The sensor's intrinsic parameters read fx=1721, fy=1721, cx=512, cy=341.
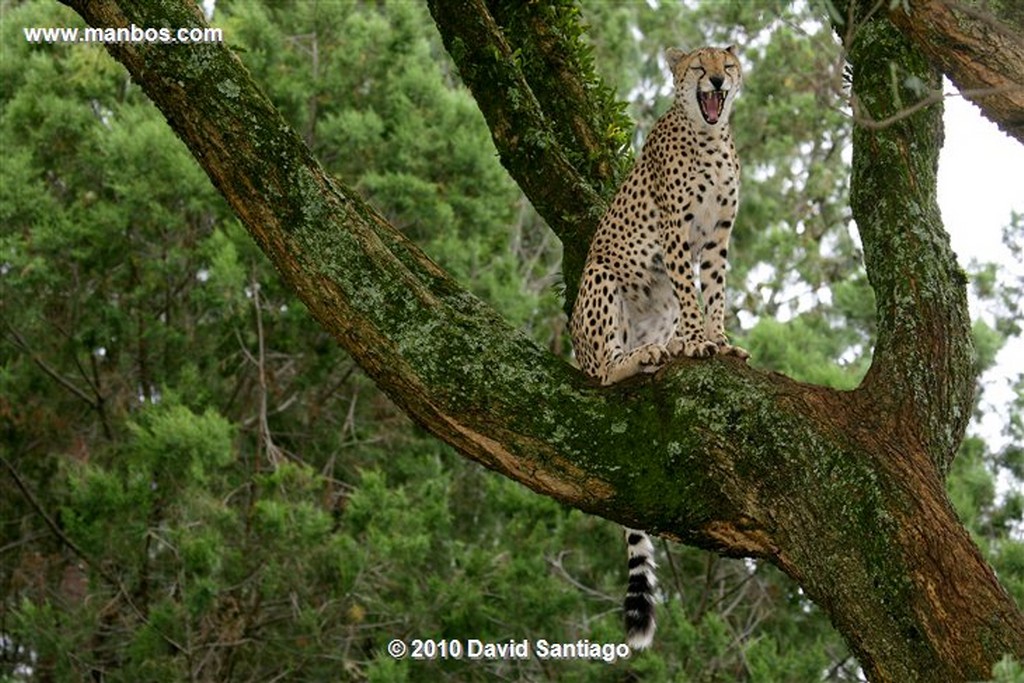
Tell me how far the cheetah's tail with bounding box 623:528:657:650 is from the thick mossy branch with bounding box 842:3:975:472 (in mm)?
1112

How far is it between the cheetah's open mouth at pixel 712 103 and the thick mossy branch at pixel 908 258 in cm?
69

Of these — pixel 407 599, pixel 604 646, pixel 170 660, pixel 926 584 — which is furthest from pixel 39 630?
pixel 926 584

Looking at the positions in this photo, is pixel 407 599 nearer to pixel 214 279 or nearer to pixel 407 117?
pixel 214 279

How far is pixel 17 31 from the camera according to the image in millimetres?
13094

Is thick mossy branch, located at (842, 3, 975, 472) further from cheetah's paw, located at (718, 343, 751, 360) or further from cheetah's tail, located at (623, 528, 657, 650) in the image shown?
cheetah's tail, located at (623, 528, 657, 650)

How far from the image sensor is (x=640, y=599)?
5930 millimetres

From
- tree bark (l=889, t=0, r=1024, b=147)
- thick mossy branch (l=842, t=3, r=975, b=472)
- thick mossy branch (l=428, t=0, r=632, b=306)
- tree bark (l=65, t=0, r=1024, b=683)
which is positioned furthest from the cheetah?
tree bark (l=889, t=0, r=1024, b=147)

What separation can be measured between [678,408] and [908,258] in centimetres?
89

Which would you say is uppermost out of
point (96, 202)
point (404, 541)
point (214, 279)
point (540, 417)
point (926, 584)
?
point (96, 202)

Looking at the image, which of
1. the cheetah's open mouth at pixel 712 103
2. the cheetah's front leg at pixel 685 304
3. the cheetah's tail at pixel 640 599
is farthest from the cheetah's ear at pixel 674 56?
the cheetah's tail at pixel 640 599

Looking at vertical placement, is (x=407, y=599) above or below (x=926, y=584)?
above

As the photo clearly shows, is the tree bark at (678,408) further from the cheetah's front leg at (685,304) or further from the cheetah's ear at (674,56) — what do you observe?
the cheetah's ear at (674,56)

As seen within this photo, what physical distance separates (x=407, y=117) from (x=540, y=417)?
334 inches

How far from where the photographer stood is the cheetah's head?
6438 mm
